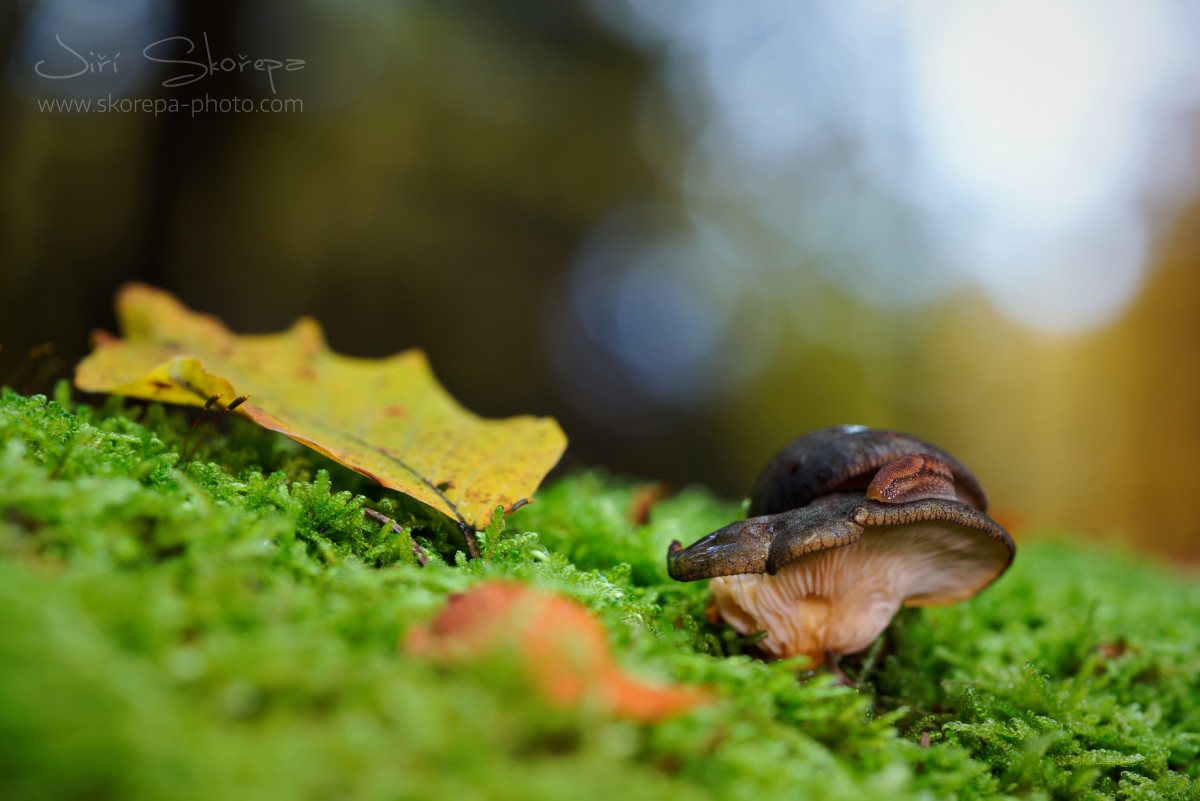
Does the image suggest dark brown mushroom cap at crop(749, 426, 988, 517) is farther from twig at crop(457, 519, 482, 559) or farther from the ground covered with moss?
twig at crop(457, 519, 482, 559)

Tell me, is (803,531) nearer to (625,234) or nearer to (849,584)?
(849,584)

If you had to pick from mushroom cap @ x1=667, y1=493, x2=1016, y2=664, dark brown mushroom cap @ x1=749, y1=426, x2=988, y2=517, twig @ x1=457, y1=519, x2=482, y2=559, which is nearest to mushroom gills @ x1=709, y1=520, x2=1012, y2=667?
mushroom cap @ x1=667, y1=493, x2=1016, y2=664

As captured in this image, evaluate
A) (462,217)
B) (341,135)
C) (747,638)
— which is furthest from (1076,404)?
(747,638)

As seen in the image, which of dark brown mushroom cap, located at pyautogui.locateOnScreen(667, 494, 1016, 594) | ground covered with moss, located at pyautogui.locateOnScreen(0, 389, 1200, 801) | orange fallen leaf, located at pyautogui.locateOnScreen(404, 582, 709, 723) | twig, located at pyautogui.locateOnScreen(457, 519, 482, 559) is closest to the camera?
ground covered with moss, located at pyautogui.locateOnScreen(0, 389, 1200, 801)

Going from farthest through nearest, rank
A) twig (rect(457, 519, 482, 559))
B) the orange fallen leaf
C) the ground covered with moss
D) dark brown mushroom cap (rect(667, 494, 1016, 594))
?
twig (rect(457, 519, 482, 559)), dark brown mushroom cap (rect(667, 494, 1016, 594)), the orange fallen leaf, the ground covered with moss

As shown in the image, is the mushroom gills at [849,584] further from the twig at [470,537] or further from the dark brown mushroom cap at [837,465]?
the twig at [470,537]

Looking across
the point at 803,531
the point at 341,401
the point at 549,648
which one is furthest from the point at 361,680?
the point at 341,401

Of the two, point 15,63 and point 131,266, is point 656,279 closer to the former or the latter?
point 131,266
